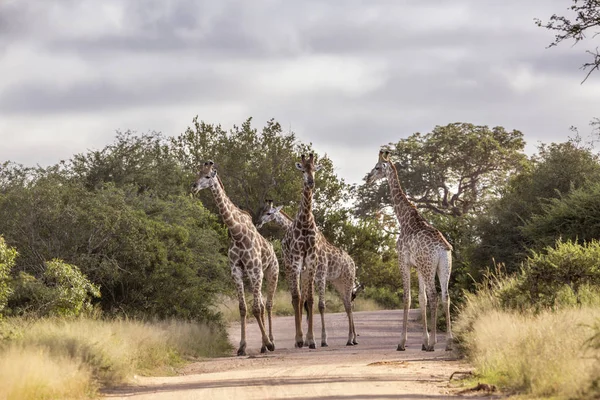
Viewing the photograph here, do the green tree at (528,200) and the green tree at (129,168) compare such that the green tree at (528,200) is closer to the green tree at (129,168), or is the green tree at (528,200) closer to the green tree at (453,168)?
the green tree at (129,168)

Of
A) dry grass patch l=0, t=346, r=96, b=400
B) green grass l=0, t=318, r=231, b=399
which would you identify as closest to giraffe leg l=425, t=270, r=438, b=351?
green grass l=0, t=318, r=231, b=399

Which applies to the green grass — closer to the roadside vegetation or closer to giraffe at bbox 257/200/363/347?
the roadside vegetation

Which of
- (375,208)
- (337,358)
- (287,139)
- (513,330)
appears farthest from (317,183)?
(513,330)

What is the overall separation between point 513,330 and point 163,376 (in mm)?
5576

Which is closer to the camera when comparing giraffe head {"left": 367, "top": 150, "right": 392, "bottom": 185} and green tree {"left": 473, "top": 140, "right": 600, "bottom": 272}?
giraffe head {"left": 367, "top": 150, "right": 392, "bottom": 185}

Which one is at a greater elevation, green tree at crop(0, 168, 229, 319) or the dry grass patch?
green tree at crop(0, 168, 229, 319)

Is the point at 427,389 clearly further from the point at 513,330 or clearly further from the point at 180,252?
the point at 180,252

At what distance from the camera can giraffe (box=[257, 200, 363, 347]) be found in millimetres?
23017

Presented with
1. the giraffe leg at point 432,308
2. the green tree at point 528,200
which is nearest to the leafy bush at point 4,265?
the giraffe leg at point 432,308

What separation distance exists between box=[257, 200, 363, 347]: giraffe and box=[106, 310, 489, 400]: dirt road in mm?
784

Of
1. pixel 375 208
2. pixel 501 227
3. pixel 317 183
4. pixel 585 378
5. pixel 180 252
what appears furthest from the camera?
pixel 375 208

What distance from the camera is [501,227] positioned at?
29750 millimetres

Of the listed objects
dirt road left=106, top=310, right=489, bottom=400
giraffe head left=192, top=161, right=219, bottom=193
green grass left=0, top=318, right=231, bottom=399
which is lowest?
dirt road left=106, top=310, right=489, bottom=400

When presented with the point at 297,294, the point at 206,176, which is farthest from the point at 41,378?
the point at 297,294
